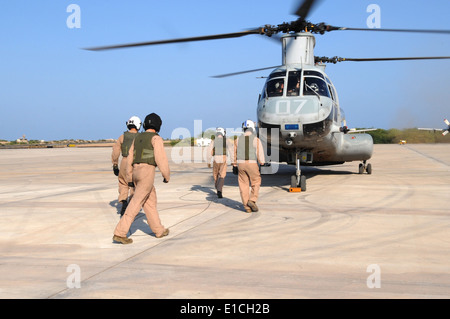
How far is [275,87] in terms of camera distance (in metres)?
11.6

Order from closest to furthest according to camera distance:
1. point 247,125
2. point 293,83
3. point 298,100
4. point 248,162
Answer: point 248,162 → point 247,125 → point 298,100 → point 293,83

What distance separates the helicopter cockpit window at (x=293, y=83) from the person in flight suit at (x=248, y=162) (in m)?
2.45

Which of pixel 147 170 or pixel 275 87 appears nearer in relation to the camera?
pixel 147 170

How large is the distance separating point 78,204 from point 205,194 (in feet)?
11.1

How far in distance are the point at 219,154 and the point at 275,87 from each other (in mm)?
2340

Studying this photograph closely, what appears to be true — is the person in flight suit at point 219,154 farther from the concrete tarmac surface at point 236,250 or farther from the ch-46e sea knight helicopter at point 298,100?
the ch-46e sea knight helicopter at point 298,100

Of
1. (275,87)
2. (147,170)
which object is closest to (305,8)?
(275,87)

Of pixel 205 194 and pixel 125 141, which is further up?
pixel 125 141

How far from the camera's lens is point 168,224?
7648 millimetres

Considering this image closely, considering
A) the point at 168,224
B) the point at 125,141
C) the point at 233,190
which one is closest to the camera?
the point at 168,224

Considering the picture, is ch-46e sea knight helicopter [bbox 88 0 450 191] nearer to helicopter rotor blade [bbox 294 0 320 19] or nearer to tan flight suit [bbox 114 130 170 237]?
helicopter rotor blade [bbox 294 0 320 19]

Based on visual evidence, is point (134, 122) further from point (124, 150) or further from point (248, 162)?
point (248, 162)
